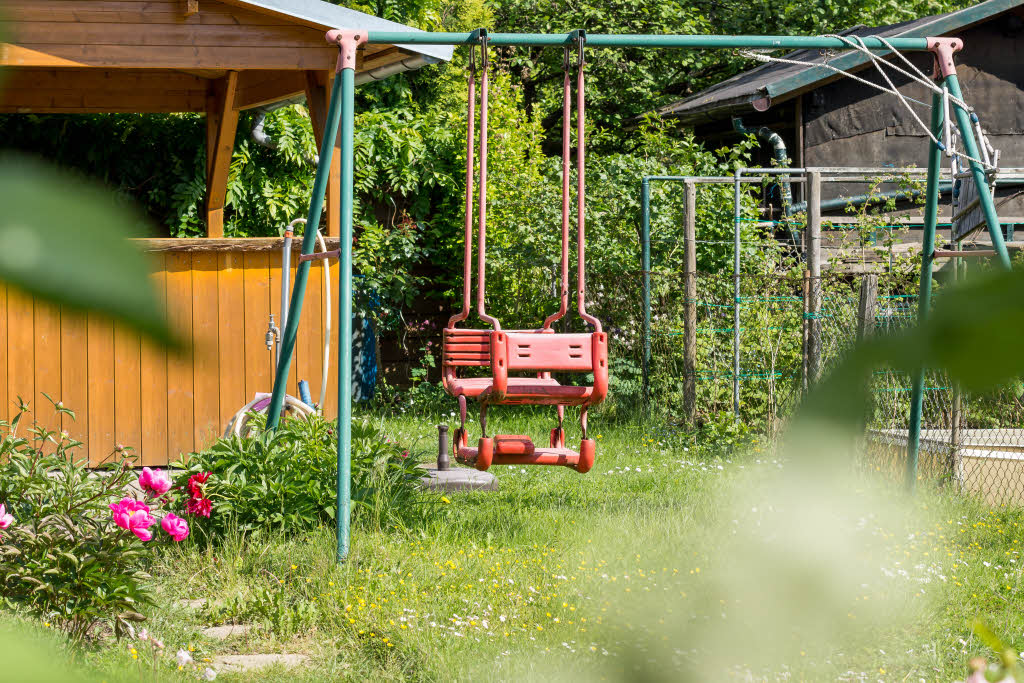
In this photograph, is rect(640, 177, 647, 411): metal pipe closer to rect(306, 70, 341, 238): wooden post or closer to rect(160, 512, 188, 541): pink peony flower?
rect(306, 70, 341, 238): wooden post

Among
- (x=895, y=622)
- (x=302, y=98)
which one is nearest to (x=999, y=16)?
(x=302, y=98)

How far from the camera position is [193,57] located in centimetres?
594

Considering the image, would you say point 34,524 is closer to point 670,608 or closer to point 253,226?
point 670,608

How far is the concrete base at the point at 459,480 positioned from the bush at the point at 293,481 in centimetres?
59

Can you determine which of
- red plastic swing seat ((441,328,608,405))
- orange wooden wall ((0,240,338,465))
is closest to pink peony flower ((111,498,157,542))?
red plastic swing seat ((441,328,608,405))

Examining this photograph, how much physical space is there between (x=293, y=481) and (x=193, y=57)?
274 cm

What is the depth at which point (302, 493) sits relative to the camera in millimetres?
4516

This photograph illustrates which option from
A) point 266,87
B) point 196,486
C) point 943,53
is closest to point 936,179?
point 943,53

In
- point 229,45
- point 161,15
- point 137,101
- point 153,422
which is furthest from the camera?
point 137,101

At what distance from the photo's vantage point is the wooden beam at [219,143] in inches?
280

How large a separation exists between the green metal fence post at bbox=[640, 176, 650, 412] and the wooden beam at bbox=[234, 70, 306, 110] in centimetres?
270

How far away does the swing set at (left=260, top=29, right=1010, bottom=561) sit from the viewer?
13.5 ft

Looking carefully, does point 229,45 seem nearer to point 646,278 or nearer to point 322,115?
point 322,115

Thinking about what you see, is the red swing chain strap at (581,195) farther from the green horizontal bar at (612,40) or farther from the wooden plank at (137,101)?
the wooden plank at (137,101)
